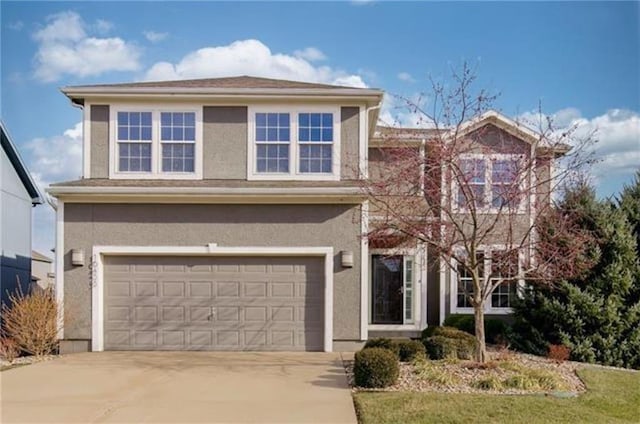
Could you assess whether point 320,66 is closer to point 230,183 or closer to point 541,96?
point 230,183

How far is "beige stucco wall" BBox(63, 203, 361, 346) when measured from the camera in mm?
12258

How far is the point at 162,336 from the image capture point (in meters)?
12.3

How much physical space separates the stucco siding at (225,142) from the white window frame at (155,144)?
151mm

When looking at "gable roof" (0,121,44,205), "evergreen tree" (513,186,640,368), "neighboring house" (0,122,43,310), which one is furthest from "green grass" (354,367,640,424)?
"gable roof" (0,121,44,205)

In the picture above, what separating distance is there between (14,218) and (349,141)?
1194cm

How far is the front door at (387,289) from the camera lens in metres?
14.8

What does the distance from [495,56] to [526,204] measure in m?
3.62

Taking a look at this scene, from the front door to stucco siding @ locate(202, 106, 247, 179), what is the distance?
4735 millimetres

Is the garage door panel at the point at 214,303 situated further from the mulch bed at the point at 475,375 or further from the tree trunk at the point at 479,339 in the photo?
the tree trunk at the point at 479,339

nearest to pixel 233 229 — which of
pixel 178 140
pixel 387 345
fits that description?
pixel 178 140

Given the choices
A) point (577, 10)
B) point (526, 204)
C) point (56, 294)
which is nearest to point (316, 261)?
point (526, 204)

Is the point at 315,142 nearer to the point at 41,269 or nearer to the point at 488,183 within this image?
the point at 488,183

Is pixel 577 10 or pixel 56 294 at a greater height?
pixel 577 10

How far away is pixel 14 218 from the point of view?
17281 mm
